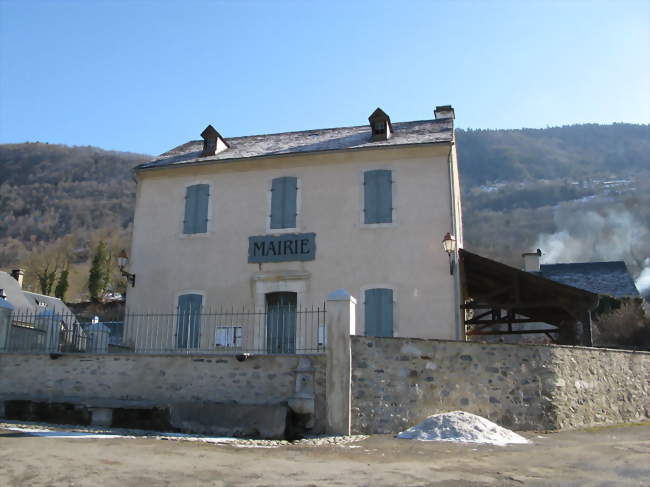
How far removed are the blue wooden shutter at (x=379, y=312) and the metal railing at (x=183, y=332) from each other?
108 cm

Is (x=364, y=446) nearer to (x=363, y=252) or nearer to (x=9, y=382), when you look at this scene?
(x=363, y=252)

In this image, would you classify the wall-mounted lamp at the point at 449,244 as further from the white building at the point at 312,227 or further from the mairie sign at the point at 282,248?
the mairie sign at the point at 282,248

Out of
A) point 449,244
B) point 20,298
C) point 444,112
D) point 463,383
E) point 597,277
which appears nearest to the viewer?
point 463,383

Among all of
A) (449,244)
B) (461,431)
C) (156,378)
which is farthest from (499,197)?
(156,378)

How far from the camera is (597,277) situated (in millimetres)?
33875

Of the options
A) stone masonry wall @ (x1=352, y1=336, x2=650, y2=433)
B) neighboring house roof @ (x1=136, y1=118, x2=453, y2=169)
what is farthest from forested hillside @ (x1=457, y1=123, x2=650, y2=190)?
stone masonry wall @ (x1=352, y1=336, x2=650, y2=433)

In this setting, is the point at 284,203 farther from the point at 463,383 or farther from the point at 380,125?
the point at 463,383

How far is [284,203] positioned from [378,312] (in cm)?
373

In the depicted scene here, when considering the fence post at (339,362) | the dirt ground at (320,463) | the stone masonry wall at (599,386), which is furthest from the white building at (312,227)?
A: the dirt ground at (320,463)

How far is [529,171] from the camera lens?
9138cm

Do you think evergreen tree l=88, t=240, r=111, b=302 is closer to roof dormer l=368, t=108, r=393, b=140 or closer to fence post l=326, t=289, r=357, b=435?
roof dormer l=368, t=108, r=393, b=140

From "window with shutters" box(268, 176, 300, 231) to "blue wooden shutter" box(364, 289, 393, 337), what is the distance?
2704mm

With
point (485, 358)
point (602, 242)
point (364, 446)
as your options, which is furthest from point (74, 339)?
point (602, 242)

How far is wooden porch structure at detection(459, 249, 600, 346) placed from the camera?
13.6 metres
